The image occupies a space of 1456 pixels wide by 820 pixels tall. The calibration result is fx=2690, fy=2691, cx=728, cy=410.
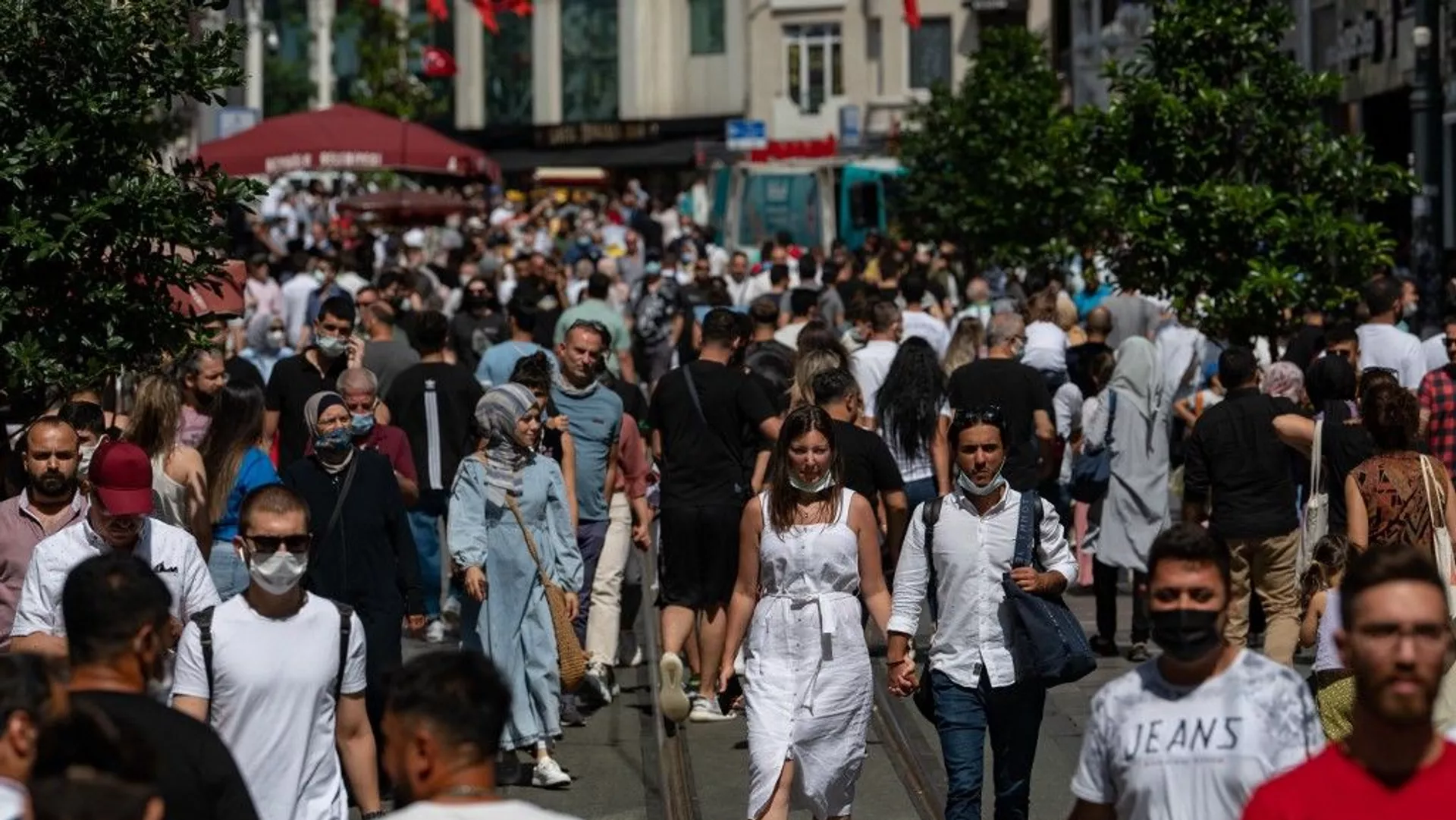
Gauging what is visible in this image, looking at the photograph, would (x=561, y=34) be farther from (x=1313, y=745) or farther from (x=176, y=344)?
(x=1313, y=745)

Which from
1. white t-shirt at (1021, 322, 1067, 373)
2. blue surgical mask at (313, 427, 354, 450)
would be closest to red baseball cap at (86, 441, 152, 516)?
blue surgical mask at (313, 427, 354, 450)

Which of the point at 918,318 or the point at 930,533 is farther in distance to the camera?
the point at 918,318

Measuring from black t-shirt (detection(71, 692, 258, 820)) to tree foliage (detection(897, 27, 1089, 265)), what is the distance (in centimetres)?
2194

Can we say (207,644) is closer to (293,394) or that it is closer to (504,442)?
(504,442)

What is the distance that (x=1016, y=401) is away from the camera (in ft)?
43.1

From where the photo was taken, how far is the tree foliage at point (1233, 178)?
16.2m

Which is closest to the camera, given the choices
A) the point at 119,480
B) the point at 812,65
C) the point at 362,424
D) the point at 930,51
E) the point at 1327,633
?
the point at 119,480

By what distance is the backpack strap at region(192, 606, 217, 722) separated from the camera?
659cm

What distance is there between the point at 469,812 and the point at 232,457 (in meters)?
5.71

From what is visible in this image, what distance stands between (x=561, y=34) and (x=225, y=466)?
219ft

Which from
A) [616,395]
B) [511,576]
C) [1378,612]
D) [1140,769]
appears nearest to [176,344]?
[511,576]

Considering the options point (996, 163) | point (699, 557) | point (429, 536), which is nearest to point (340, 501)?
point (699, 557)

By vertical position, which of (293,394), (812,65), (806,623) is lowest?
(806,623)

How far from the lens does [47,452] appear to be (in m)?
8.07
